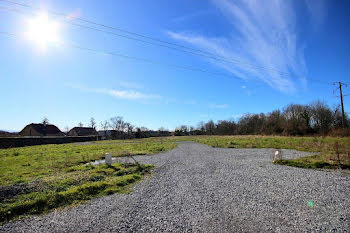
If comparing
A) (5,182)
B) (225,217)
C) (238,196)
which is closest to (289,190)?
(238,196)

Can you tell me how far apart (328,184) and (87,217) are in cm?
859

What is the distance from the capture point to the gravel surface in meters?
3.99

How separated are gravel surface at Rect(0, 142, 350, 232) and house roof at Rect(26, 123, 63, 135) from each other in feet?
217

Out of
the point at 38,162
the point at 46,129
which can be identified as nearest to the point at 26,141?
the point at 38,162

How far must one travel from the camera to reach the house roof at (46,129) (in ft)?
188

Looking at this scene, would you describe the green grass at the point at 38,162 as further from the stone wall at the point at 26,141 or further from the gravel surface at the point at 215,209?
the stone wall at the point at 26,141

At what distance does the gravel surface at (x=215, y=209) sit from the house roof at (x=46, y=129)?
2605 inches

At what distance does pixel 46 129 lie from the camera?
5984 cm

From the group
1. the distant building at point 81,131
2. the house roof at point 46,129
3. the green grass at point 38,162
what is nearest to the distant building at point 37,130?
the house roof at point 46,129

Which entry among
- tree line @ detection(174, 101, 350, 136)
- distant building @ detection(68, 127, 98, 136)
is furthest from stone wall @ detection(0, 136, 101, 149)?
tree line @ detection(174, 101, 350, 136)

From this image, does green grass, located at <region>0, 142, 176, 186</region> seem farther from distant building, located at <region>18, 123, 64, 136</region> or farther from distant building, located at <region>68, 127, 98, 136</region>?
distant building, located at <region>68, 127, 98, 136</region>

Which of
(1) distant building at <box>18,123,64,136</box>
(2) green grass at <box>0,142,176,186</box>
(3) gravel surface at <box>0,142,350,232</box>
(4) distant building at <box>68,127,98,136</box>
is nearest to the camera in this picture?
(3) gravel surface at <box>0,142,350,232</box>

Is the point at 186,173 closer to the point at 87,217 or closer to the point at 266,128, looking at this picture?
the point at 87,217

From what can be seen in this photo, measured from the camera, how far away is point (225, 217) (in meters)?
4.36
